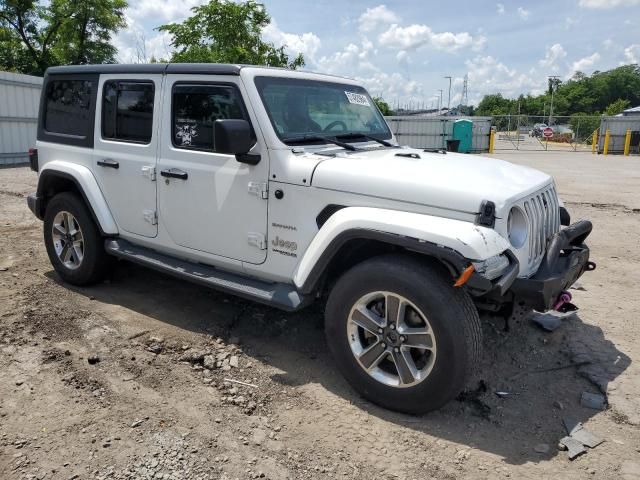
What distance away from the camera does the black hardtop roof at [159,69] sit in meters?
3.86

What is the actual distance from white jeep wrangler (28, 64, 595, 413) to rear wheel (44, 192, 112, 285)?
2cm

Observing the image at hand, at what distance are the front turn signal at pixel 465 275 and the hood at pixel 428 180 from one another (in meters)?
0.36

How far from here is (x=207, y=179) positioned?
155 inches

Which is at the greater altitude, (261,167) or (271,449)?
(261,167)

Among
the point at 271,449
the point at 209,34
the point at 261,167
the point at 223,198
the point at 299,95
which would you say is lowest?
the point at 271,449

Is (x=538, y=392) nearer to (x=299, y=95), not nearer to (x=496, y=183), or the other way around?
(x=496, y=183)

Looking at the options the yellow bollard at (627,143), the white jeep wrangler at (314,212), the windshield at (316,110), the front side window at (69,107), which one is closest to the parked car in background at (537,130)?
the yellow bollard at (627,143)

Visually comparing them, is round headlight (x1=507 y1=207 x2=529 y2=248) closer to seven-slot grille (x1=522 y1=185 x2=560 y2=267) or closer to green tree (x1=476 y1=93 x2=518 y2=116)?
seven-slot grille (x1=522 y1=185 x2=560 y2=267)

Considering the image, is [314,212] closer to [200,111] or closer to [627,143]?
[200,111]

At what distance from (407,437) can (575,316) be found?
96.7 inches

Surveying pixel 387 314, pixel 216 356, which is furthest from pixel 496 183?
pixel 216 356

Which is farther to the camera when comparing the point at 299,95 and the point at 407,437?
the point at 299,95

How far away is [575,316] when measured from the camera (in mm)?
4711

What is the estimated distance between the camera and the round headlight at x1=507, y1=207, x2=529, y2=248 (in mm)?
3164
